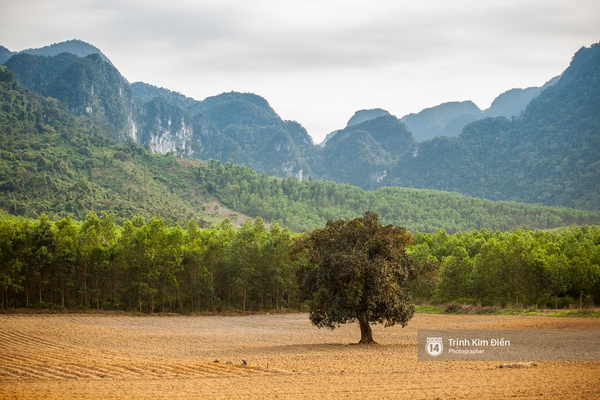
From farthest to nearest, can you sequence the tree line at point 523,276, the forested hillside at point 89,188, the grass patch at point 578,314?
the forested hillside at point 89,188 → the tree line at point 523,276 → the grass patch at point 578,314

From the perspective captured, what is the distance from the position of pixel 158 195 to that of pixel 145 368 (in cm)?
15450

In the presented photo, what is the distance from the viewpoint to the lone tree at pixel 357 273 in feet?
108

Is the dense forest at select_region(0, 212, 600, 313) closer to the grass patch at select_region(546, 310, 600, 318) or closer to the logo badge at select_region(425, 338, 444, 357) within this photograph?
the grass patch at select_region(546, 310, 600, 318)

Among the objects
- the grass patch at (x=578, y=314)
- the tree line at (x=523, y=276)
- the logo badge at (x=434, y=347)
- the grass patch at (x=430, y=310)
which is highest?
the tree line at (x=523, y=276)

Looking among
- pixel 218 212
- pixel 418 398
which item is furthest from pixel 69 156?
pixel 418 398

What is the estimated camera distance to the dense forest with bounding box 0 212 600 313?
62656 millimetres

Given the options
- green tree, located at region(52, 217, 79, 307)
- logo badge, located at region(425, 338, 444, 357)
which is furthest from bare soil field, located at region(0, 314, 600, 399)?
green tree, located at region(52, 217, 79, 307)

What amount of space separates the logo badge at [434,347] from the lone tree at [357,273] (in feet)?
6.63

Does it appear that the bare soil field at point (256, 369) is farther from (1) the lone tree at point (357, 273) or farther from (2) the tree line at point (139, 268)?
(2) the tree line at point (139, 268)

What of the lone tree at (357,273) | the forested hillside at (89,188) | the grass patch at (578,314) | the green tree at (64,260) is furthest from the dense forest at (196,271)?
the forested hillside at (89,188)

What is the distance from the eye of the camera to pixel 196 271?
233 ft

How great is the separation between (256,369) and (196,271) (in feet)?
155

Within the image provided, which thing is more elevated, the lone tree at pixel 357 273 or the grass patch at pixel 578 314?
the lone tree at pixel 357 273

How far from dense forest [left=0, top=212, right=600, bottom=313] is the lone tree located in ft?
89.1
